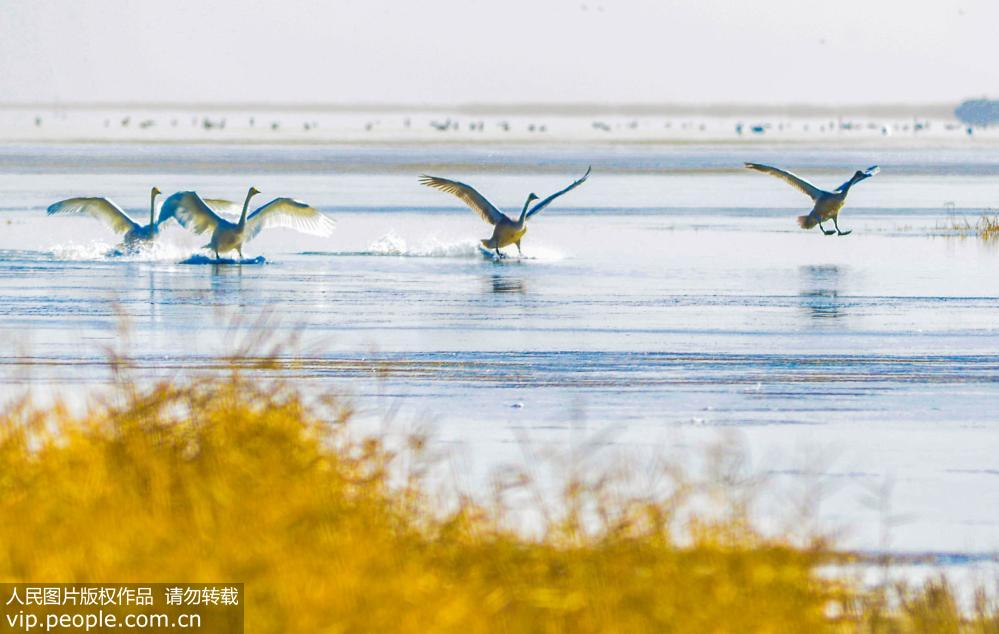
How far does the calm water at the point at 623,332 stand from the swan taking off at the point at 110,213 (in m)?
0.42

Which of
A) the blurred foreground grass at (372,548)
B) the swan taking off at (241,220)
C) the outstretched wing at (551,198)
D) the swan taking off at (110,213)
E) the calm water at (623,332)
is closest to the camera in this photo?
the blurred foreground grass at (372,548)

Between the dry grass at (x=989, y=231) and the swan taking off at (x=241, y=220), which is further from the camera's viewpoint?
the dry grass at (x=989, y=231)

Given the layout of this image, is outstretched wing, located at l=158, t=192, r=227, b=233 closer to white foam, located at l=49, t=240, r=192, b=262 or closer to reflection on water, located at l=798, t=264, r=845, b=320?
white foam, located at l=49, t=240, r=192, b=262

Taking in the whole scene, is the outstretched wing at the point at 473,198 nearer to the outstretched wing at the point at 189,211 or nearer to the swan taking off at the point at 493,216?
the swan taking off at the point at 493,216

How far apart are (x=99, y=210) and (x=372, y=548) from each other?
68.6 ft

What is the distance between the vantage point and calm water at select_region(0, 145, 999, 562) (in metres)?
10.6

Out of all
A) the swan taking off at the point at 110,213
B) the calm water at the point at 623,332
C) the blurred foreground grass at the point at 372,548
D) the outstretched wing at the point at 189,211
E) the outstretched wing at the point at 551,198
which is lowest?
the blurred foreground grass at the point at 372,548

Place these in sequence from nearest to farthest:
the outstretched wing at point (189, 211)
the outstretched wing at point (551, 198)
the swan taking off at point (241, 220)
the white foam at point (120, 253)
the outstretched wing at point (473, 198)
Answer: the outstretched wing at point (551, 198)
the swan taking off at point (241, 220)
the outstretched wing at point (189, 211)
the outstretched wing at point (473, 198)
the white foam at point (120, 253)

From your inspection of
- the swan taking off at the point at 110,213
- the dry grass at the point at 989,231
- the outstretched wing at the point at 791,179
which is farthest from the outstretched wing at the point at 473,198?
the dry grass at the point at 989,231

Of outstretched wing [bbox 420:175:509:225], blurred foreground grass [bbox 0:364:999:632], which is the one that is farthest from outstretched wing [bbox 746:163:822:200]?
blurred foreground grass [bbox 0:364:999:632]

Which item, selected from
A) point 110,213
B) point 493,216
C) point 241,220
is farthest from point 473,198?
point 110,213

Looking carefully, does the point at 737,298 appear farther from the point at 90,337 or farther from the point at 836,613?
the point at 836,613

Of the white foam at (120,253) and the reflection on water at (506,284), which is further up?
the white foam at (120,253)

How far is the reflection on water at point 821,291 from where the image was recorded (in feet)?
61.6
